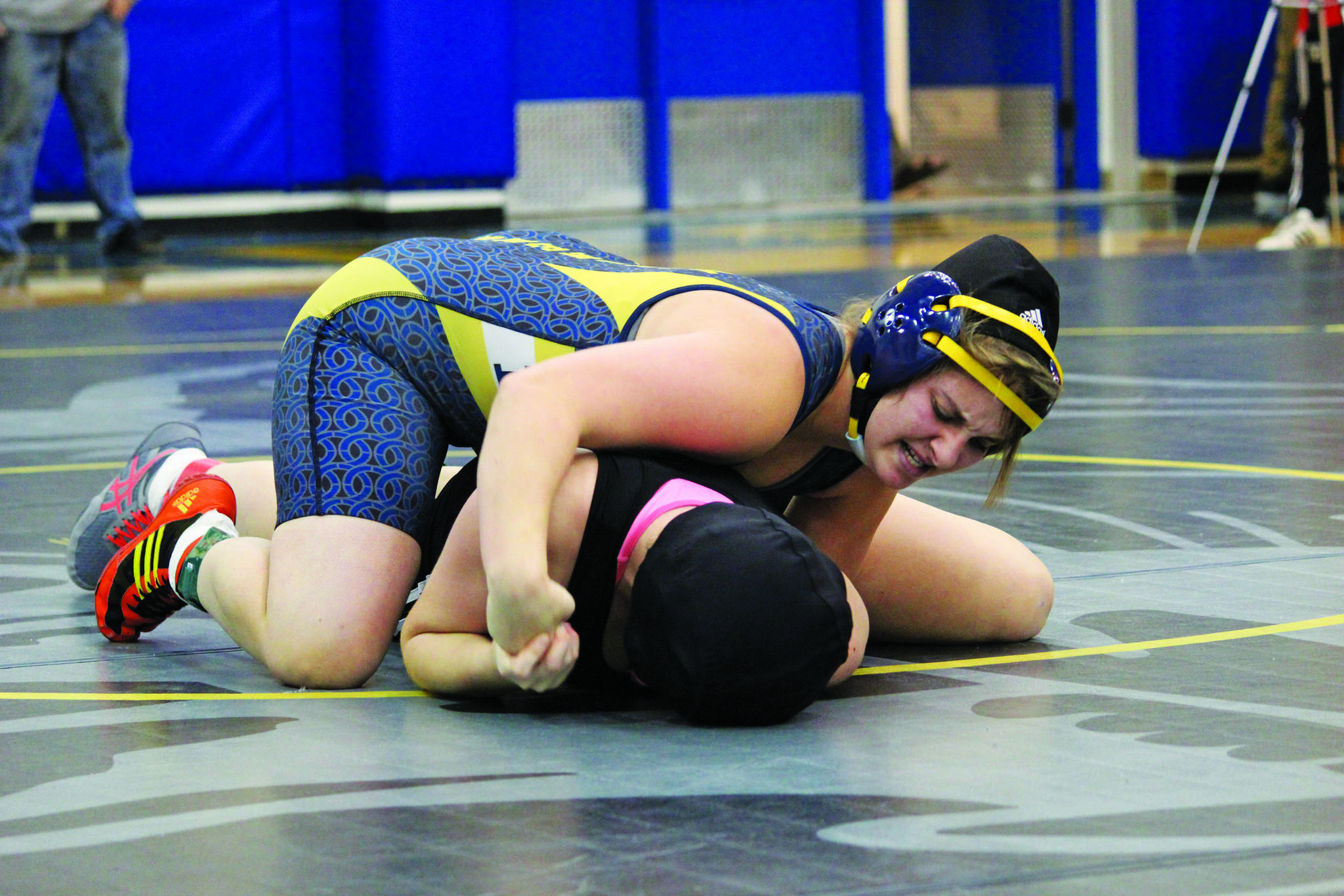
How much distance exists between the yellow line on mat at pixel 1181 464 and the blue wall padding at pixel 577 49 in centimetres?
964

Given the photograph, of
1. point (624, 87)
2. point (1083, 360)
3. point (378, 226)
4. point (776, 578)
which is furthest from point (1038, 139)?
point (776, 578)

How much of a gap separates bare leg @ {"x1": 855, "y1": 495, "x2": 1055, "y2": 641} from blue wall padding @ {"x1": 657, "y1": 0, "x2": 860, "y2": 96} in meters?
11.0

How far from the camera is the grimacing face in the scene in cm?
208

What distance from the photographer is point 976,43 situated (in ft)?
49.7

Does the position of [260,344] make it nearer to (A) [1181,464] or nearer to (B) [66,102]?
(A) [1181,464]

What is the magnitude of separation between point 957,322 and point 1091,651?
50 centimetres

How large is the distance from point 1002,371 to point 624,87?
37.6 feet

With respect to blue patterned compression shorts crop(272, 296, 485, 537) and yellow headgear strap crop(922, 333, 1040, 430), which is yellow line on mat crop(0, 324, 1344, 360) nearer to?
blue patterned compression shorts crop(272, 296, 485, 537)

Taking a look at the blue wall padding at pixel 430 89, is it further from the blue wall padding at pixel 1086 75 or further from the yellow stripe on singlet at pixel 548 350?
the yellow stripe on singlet at pixel 548 350

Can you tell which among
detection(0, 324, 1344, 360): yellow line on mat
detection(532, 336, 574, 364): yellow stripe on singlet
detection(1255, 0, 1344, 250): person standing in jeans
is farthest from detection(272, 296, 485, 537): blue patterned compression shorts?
detection(1255, 0, 1344, 250): person standing in jeans

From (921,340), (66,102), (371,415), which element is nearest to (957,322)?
(921,340)

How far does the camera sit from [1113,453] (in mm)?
3748

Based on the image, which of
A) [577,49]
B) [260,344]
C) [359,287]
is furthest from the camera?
[577,49]

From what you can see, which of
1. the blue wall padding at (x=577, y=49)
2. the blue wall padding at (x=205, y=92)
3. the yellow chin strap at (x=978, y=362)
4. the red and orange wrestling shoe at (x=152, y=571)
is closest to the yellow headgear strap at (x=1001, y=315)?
the yellow chin strap at (x=978, y=362)
